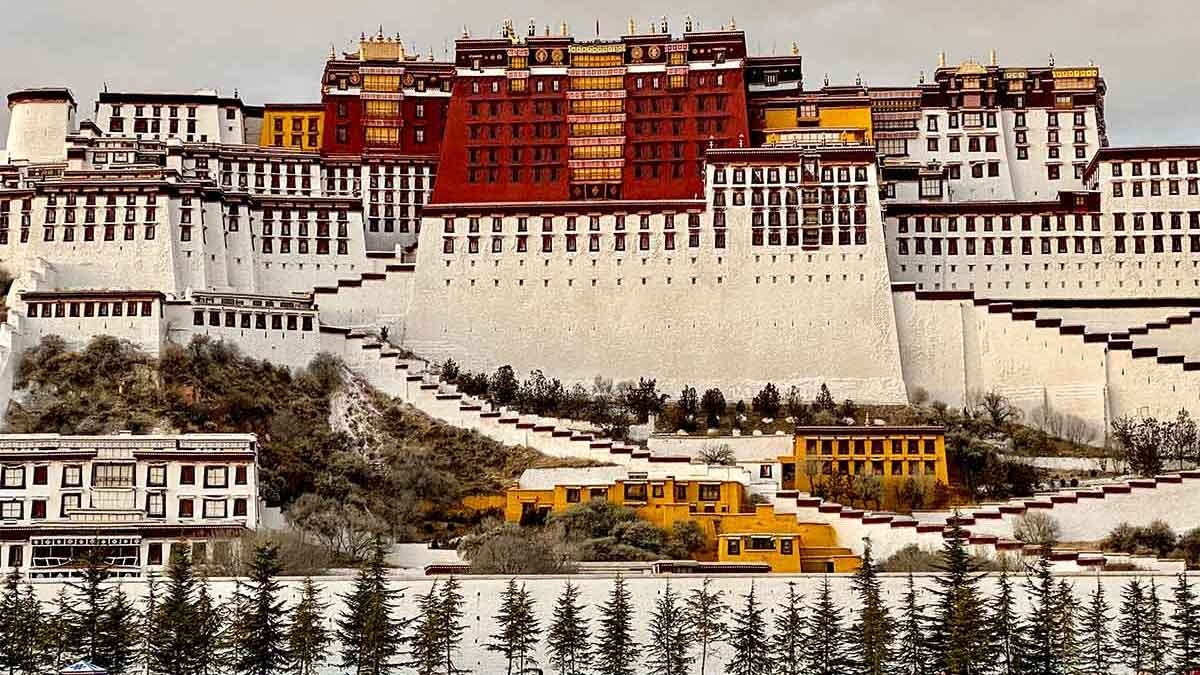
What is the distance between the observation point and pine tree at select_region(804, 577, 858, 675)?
211 ft

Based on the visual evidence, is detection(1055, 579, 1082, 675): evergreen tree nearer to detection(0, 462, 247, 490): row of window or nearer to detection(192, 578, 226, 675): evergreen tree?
detection(192, 578, 226, 675): evergreen tree

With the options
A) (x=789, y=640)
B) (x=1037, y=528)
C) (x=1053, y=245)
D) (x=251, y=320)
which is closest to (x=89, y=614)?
(x=789, y=640)

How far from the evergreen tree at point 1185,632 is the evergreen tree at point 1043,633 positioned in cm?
318

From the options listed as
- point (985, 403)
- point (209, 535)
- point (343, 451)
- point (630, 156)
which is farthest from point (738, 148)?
point (209, 535)

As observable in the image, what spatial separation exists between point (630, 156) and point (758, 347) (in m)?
11.8

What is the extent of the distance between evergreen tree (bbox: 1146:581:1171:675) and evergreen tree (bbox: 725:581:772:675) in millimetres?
10306

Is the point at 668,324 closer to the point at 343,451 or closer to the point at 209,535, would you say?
the point at 343,451

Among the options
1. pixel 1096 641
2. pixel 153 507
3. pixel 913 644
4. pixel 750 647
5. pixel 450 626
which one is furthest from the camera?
pixel 153 507

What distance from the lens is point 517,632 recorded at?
65438 millimetres

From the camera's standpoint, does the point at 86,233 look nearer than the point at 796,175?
Yes

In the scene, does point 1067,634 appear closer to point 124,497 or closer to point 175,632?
point 175,632

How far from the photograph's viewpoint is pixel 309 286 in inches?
3971

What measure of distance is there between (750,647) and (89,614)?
59.1ft

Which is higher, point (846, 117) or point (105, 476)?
point (846, 117)
